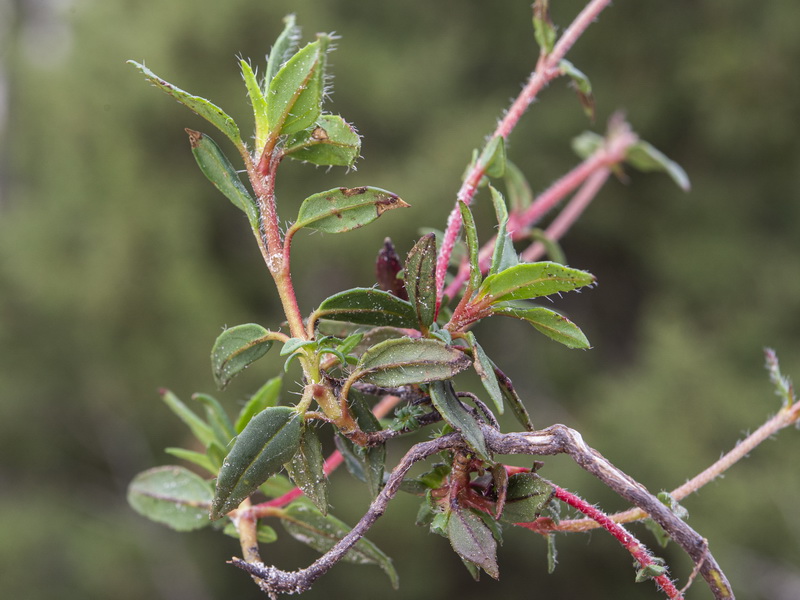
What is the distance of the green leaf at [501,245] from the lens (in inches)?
22.0

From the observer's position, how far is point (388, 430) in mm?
576

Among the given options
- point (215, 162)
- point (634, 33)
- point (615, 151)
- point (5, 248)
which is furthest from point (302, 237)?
point (215, 162)

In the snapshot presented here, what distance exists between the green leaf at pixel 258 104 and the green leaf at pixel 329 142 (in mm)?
22

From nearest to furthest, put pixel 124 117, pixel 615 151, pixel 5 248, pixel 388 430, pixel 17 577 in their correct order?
1. pixel 388 430
2. pixel 615 151
3. pixel 17 577
4. pixel 124 117
5. pixel 5 248

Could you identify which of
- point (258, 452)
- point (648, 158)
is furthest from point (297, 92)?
point (648, 158)

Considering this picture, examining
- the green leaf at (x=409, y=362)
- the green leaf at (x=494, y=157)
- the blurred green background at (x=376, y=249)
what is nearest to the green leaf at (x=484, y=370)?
the green leaf at (x=409, y=362)

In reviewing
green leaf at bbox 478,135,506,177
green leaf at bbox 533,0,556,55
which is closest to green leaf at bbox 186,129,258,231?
green leaf at bbox 478,135,506,177

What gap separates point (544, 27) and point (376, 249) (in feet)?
20.5

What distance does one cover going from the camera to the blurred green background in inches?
286

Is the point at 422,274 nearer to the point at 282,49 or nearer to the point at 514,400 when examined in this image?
the point at 514,400

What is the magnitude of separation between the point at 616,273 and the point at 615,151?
8.54 m

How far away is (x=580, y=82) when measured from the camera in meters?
0.85

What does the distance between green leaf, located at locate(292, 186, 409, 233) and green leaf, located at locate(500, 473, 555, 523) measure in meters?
0.24

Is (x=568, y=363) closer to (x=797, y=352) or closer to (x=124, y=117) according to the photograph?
(x=797, y=352)
